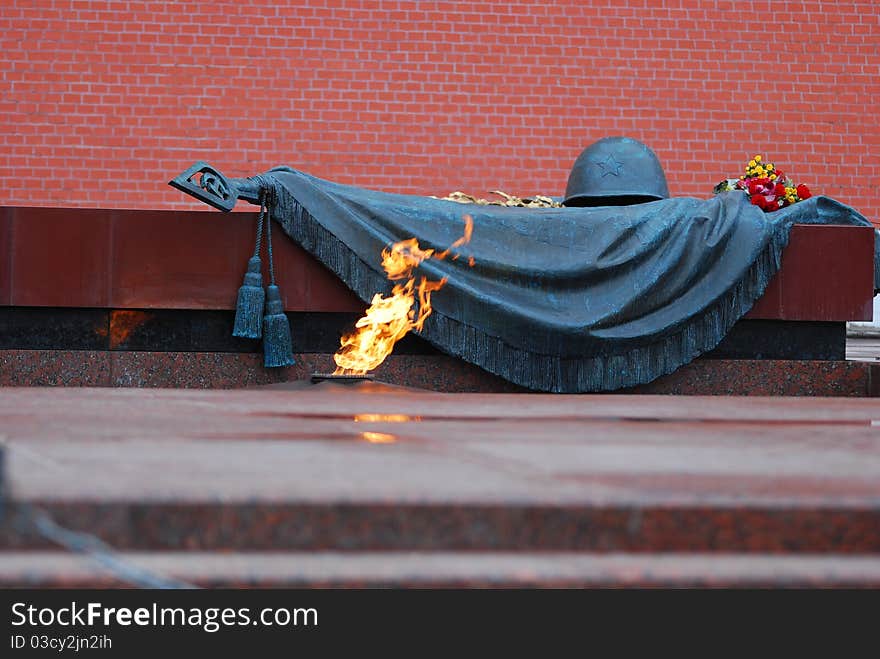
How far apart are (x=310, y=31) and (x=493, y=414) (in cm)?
397

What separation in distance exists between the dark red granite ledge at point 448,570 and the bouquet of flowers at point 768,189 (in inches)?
132

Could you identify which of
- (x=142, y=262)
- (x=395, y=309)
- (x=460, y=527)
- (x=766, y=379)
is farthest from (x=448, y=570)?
(x=766, y=379)

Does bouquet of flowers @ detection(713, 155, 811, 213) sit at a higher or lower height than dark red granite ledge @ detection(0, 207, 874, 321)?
higher

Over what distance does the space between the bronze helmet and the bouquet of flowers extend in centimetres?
30

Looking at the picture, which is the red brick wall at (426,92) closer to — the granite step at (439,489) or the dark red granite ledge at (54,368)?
the dark red granite ledge at (54,368)

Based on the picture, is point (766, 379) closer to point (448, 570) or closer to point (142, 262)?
point (142, 262)

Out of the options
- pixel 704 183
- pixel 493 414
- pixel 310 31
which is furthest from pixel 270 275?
pixel 704 183

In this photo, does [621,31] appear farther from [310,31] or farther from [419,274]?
[419,274]

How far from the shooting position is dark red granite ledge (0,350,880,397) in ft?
12.0

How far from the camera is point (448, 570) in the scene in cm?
79

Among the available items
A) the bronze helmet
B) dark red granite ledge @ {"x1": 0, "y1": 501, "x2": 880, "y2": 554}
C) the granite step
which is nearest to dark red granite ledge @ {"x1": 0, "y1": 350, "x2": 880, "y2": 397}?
the bronze helmet

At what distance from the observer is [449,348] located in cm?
367

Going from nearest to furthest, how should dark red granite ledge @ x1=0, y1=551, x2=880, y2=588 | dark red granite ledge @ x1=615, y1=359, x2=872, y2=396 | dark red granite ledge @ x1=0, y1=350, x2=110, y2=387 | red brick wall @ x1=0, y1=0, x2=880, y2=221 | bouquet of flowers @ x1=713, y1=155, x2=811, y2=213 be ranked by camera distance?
dark red granite ledge @ x1=0, y1=551, x2=880, y2=588, dark red granite ledge @ x1=0, y1=350, x2=110, y2=387, dark red granite ledge @ x1=615, y1=359, x2=872, y2=396, bouquet of flowers @ x1=713, y1=155, x2=811, y2=213, red brick wall @ x1=0, y1=0, x2=880, y2=221

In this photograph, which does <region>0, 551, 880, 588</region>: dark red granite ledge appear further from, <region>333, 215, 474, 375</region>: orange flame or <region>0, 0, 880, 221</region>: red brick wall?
<region>0, 0, 880, 221</region>: red brick wall
